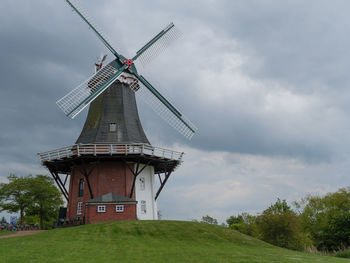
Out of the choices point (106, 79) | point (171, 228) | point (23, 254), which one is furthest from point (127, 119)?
point (23, 254)

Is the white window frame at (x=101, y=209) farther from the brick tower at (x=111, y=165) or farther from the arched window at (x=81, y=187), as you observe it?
the arched window at (x=81, y=187)

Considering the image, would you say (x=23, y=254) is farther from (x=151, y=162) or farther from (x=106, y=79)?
(x=106, y=79)

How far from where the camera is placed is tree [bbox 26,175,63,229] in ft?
115

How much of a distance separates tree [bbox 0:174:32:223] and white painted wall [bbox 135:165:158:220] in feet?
49.2

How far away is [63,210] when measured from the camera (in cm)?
2811

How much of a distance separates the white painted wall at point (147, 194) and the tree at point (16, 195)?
15011 mm

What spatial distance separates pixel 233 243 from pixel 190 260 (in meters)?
6.85

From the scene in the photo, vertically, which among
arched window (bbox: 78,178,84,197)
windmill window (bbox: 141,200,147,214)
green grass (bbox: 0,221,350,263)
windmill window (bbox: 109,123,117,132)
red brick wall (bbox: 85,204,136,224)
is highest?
windmill window (bbox: 109,123,117,132)

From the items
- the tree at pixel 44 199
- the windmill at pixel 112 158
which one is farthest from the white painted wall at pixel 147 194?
the tree at pixel 44 199

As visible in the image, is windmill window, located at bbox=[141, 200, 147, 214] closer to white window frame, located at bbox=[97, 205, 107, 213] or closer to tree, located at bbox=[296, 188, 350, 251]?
white window frame, located at bbox=[97, 205, 107, 213]

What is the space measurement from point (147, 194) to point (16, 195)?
55.4ft

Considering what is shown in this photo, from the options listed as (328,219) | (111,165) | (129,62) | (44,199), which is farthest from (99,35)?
(328,219)

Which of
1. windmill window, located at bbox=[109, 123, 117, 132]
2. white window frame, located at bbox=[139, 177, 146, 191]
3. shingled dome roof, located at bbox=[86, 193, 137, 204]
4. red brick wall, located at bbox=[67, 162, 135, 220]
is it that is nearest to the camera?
shingled dome roof, located at bbox=[86, 193, 137, 204]

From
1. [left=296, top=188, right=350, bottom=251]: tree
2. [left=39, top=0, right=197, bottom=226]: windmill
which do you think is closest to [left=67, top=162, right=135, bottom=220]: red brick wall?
[left=39, top=0, right=197, bottom=226]: windmill
